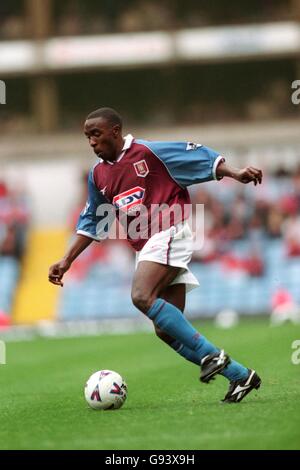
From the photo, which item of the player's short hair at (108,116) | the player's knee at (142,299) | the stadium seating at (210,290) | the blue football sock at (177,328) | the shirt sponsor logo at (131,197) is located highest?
the player's short hair at (108,116)

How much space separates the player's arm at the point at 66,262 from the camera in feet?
29.1

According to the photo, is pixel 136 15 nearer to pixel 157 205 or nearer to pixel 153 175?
pixel 153 175

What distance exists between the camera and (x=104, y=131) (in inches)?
333

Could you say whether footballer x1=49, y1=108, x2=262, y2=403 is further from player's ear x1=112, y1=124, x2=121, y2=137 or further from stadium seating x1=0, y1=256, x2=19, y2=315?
stadium seating x1=0, y1=256, x2=19, y2=315

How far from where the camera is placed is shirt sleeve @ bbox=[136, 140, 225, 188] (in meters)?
8.45

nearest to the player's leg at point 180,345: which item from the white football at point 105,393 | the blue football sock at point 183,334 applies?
the blue football sock at point 183,334

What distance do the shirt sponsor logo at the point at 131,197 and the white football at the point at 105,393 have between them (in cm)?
133

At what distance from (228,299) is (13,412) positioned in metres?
17.0

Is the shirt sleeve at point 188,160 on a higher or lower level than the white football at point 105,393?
higher

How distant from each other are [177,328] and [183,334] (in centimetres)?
6

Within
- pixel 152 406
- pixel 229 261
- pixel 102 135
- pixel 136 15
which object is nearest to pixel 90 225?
pixel 102 135

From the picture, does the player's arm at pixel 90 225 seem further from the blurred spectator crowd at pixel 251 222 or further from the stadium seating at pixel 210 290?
the blurred spectator crowd at pixel 251 222
